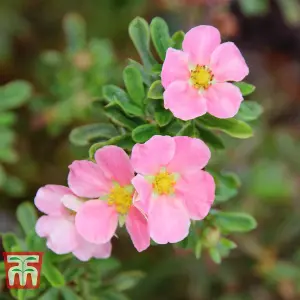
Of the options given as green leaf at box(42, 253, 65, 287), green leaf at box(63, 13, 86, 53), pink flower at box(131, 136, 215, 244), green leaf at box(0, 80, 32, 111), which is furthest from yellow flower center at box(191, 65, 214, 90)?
green leaf at box(63, 13, 86, 53)

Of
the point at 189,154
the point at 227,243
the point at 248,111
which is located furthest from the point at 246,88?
the point at 227,243

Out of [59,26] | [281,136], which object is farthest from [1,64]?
[281,136]

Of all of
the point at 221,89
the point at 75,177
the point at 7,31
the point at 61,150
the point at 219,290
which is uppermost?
the point at 221,89

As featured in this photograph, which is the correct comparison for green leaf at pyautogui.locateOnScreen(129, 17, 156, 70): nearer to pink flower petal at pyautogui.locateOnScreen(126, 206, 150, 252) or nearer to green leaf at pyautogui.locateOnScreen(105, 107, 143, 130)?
green leaf at pyautogui.locateOnScreen(105, 107, 143, 130)

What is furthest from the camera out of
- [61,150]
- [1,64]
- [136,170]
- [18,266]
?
[1,64]

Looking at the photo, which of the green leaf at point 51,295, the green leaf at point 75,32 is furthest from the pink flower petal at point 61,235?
the green leaf at point 75,32

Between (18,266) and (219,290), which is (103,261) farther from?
(219,290)
